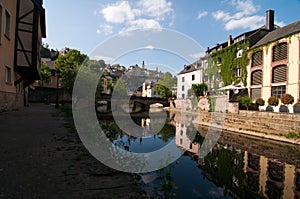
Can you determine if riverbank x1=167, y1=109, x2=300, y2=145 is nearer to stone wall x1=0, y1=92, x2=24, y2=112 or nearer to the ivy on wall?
the ivy on wall

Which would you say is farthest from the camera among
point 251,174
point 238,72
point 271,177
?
point 238,72

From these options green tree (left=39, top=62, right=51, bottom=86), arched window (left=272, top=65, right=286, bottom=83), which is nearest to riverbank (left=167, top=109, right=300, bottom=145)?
arched window (left=272, top=65, right=286, bottom=83)

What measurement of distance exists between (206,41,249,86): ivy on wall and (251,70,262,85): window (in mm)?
1001

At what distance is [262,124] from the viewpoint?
13.9 m

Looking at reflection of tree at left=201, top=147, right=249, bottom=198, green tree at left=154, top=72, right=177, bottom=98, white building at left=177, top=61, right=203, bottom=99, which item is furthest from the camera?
white building at left=177, top=61, right=203, bottom=99

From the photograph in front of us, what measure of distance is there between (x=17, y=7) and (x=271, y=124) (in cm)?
1784

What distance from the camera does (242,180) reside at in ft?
18.6

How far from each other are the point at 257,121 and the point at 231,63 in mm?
15829

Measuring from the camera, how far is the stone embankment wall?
12047 millimetres

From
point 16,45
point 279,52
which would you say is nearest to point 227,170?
point 16,45

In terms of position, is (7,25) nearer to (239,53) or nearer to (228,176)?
(228,176)

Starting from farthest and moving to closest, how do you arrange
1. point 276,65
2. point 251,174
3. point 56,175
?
1. point 276,65
2. point 251,174
3. point 56,175

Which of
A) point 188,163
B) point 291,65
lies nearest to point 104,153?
point 188,163

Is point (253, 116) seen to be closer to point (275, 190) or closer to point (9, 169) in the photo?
point (275, 190)
